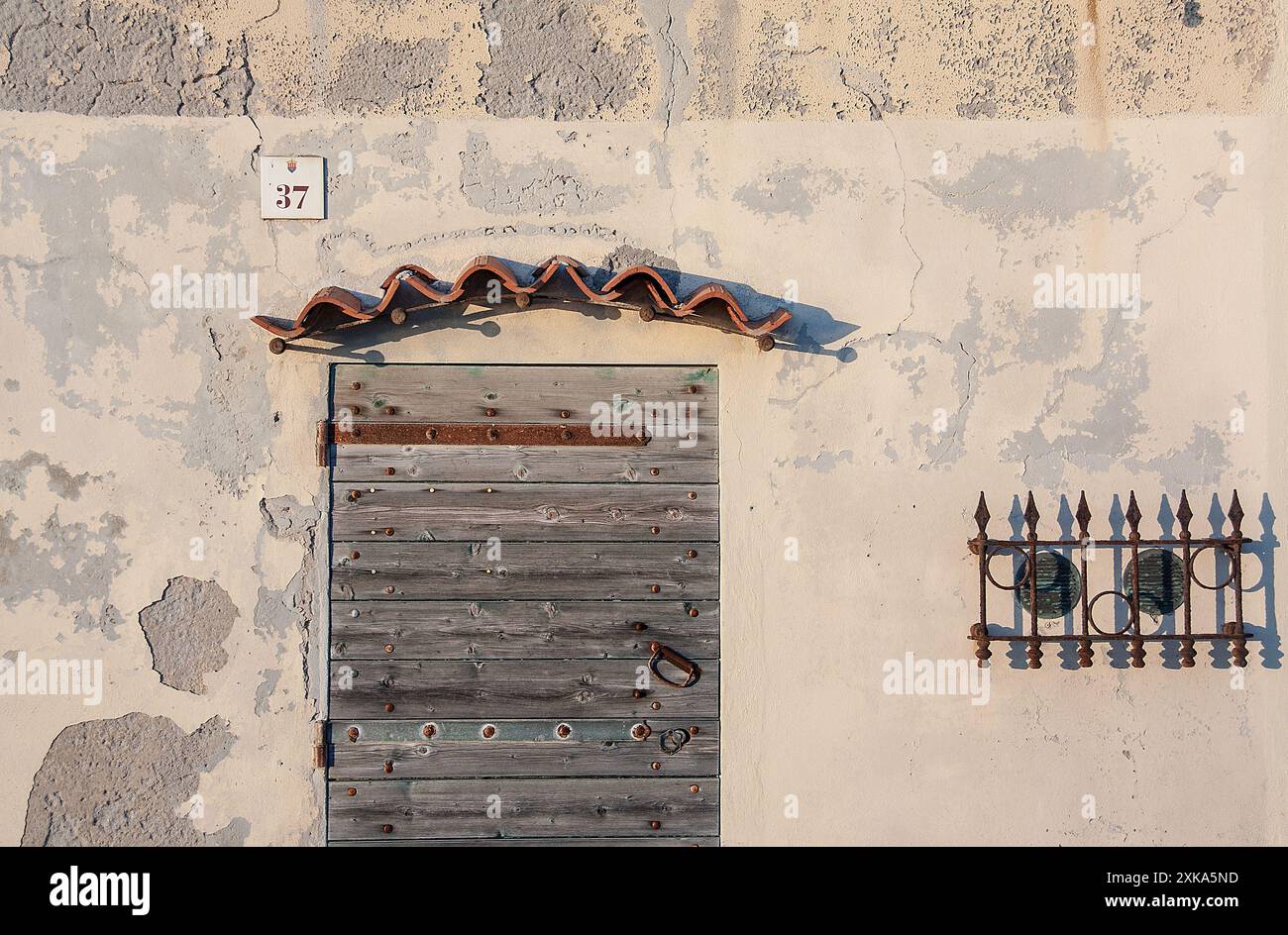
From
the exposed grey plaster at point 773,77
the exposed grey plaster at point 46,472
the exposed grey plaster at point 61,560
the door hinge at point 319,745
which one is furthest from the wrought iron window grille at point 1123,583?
the exposed grey plaster at point 46,472

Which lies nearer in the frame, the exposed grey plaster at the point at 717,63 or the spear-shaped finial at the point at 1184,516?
the spear-shaped finial at the point at 1184,516

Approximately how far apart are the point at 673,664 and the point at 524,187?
2.07 m

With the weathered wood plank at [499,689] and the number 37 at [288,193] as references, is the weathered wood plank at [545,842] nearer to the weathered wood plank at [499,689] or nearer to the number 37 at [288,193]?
the weathered wood plank at [499,689]

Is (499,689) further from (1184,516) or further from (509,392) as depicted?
(1184,516)

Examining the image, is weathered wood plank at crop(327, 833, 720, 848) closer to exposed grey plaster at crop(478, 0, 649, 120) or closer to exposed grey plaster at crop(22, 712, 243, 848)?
exposed grey plaster at crop(22, 712, 243, 848)

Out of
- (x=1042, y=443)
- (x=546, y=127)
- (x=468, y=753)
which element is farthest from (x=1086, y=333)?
(x=468, y=753)

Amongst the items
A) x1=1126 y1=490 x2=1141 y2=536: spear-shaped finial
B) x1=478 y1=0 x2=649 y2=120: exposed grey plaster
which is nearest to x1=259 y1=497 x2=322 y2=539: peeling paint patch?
x1=478 y1=0 x2=649 y2=120: exposed grey plaster

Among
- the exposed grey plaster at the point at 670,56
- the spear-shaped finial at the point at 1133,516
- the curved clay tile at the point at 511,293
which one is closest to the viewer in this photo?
the curved clay tile at the point at 511,293

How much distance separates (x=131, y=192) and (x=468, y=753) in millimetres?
2705

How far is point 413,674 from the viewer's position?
12.8 feet

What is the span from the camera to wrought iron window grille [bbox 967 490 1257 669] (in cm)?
383

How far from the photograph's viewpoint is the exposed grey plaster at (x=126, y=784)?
3852mm

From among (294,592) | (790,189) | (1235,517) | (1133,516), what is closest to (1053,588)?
(1133,516)

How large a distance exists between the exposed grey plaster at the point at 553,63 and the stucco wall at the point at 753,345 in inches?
0.6
